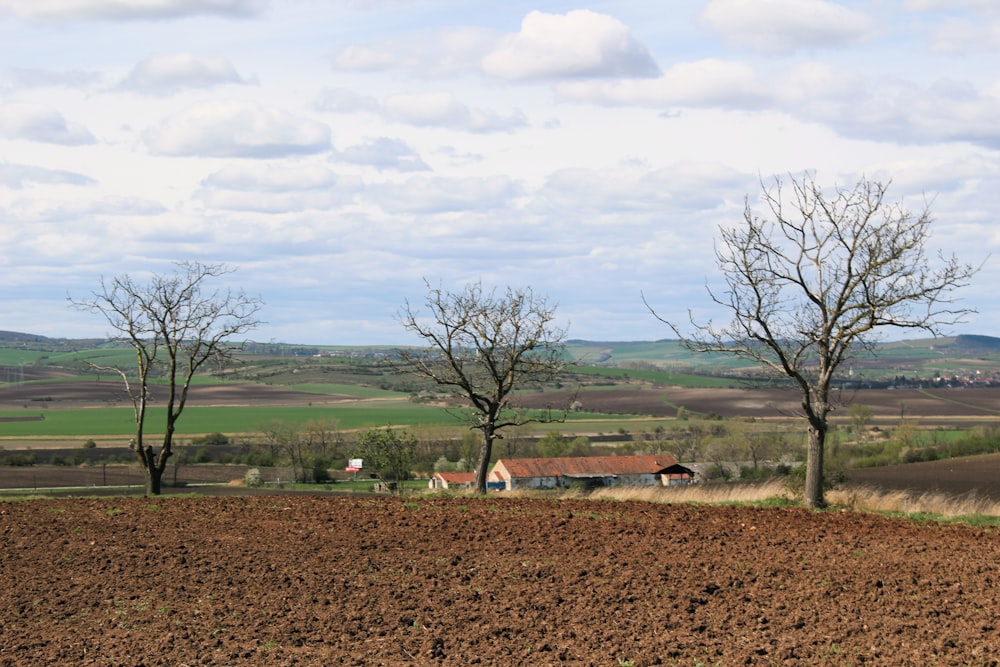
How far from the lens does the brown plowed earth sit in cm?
1244

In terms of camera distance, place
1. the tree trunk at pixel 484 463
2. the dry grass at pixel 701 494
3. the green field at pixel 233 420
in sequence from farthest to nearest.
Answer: the green field at pixel 233 420, the tree trunk at pixel 484 463, the dry grass at pixel 701 494

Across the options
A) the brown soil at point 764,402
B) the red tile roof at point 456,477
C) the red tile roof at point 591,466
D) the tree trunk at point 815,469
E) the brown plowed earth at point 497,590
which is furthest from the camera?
the brown soil at point 764,402

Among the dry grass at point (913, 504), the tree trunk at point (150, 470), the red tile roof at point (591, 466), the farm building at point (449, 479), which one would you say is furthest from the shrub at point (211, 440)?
the dry grass at point (913, 504)

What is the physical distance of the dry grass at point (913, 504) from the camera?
86.9 feet

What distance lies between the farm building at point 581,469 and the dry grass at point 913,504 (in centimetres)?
4034

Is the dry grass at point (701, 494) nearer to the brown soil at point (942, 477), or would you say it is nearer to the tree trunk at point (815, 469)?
the tree trunk at point (815, 469)

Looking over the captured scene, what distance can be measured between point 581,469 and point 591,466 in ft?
3.14

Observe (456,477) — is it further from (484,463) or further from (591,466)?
(484,463)

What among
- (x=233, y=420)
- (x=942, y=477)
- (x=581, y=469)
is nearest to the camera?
(x=942, y=477)

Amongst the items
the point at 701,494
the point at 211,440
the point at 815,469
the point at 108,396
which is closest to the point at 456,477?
the point at 701,494

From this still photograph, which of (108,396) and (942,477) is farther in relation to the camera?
(108,396)

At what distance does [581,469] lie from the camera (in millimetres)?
73125

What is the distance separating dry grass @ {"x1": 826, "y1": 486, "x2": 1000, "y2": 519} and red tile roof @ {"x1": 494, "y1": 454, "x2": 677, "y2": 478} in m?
41.8

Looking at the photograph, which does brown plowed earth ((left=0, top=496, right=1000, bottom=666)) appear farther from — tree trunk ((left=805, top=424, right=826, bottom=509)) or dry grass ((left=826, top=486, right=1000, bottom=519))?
dry grass ((left=826, top=486, right=1000, bottom=519))
